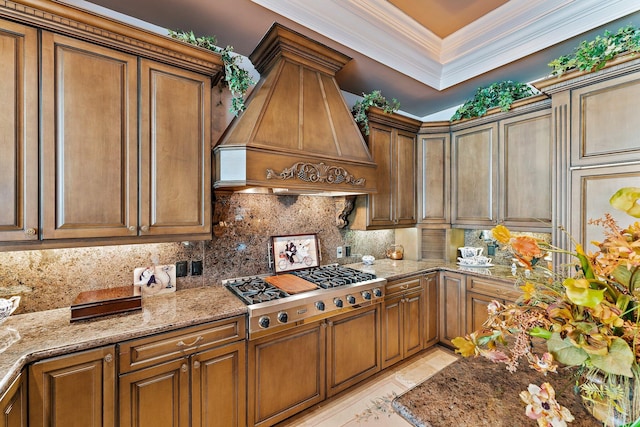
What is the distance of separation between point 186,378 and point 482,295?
273 cm

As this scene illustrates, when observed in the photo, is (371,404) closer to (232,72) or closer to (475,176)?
(475,176)

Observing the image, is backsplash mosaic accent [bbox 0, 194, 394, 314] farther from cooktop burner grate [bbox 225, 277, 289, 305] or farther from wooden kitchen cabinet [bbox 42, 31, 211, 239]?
wooden kitchen cabinet [bbox 42, 31, 211, 239]

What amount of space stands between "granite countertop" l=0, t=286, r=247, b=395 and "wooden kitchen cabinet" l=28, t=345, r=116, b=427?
0.05 metres

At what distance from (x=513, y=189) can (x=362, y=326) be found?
2.09 m

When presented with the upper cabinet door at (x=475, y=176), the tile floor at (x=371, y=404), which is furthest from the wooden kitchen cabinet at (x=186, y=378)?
the upper cabinet door at (x=475, y=176)

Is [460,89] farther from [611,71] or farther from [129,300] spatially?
[129,300]

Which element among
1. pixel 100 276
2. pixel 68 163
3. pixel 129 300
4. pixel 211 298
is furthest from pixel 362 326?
pixel 68 163

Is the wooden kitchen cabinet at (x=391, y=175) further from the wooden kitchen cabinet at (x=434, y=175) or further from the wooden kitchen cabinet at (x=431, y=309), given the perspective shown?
the wooden kitchen cabinet at (x=431, y=309)

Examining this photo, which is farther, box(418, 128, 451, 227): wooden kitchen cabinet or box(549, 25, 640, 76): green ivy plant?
box(418, 128, 451, 227): wooden kitchen cabinet

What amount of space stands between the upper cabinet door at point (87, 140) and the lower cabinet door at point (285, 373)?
119 cm

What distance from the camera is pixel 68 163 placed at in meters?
1.50

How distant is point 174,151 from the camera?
5.95 ft

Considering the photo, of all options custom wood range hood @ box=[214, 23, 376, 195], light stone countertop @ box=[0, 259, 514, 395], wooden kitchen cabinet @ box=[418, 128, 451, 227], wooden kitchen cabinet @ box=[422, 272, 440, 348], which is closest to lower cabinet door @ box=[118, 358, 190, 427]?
light stone countertop @ box=[0, 259, 514, 395]

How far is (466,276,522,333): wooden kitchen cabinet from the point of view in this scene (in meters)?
2.59
